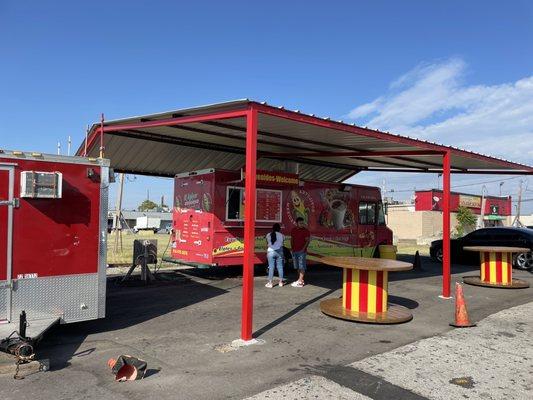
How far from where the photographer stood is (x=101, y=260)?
7.00 meters

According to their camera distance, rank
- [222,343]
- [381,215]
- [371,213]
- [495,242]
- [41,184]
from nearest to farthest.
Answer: [41,184]
[222,343]
[371,213]
[381,215]
[495,242]

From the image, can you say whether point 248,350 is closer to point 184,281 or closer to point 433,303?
point 433,303

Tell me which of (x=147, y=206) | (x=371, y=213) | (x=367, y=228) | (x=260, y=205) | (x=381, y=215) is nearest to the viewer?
(x=260, y=205)

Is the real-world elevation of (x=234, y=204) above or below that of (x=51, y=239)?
above

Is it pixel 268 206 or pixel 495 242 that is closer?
pixel 268 206

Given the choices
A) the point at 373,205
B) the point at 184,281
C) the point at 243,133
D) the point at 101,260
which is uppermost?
the point at 243,133

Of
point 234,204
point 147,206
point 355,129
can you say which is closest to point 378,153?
point 355,129

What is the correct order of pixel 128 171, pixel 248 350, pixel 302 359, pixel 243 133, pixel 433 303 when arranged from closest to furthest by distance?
pixel 302 359, pixel 248 350, pixel 433 303, pixel 243 133, pixel 128 171

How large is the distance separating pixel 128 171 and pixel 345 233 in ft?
23.9

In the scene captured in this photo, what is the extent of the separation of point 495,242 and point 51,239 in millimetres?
16010

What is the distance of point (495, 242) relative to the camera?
1769cm

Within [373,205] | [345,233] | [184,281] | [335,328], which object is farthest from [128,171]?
[335,328]

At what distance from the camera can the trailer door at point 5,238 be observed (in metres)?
6.09

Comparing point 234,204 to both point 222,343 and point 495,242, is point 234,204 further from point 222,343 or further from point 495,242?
point 495,242
